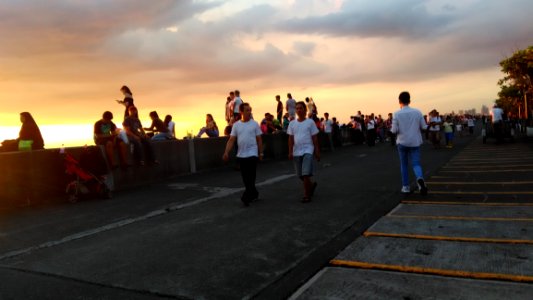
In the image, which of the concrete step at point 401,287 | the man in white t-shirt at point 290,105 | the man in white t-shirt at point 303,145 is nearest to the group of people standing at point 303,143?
the man in white t-shirt at point 303,145

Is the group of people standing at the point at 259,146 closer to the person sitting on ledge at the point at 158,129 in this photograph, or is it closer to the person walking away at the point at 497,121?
the person sitting on ledge at the point at 158,129

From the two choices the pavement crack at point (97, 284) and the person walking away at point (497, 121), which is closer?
the pavement crack at point (97, 284)

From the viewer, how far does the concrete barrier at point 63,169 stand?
28.3 ft

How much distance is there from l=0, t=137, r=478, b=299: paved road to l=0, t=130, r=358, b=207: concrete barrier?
0.64 metres

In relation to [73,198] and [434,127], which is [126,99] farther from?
[434,127]

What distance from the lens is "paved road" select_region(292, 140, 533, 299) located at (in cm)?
347

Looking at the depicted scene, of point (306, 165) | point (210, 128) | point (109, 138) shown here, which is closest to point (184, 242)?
point (306, 165)

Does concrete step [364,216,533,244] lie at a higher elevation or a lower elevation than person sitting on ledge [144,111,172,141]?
lower

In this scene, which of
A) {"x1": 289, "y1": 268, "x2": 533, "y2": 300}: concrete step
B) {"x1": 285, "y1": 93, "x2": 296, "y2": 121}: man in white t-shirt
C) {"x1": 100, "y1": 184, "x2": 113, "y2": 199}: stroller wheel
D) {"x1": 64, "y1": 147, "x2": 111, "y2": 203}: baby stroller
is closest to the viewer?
{"x1": 289, "y1": 268, "x2": 533, "y2": 300}: concrete step

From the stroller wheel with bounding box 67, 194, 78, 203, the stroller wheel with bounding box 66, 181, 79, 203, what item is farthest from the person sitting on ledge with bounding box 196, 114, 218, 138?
the stroller wheel with bounding box 67, 194, 78, 203

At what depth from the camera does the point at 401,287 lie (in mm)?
3543

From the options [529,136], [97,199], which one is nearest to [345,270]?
[97,199]

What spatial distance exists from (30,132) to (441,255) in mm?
9046

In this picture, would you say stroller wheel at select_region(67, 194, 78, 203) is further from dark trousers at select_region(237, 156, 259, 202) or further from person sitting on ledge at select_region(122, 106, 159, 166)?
dark trousers at select_region(237, 156, 259, 202)
